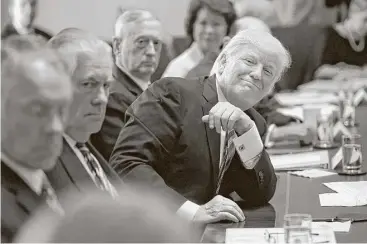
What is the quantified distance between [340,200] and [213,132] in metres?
0.39

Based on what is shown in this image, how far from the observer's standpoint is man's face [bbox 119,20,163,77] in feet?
7.63

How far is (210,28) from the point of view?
3.04 metres

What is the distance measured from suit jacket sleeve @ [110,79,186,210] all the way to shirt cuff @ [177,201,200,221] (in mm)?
15

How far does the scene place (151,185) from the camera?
1884 mm

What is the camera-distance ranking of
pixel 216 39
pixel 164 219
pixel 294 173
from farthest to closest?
pixel 216 39 < pixel 294 173 < pixel 164 219

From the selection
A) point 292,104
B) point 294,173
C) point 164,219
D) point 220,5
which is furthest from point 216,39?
point 164,219

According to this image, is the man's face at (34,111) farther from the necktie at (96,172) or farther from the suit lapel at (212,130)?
the suit lapel at (212,130)

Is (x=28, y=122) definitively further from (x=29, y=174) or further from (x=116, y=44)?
(x=116, y=44)

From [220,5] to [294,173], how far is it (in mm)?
840

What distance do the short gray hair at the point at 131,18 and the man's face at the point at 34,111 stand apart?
3.19 feet

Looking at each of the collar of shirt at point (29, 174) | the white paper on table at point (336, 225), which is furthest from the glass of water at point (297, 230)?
the collar of shirt at point (29, 174)

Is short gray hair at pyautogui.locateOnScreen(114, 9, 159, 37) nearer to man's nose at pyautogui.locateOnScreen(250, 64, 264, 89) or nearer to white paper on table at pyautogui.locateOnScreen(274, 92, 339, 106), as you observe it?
man's nose at pyautogui.locateOnScreen(250, 64, 264, 89)

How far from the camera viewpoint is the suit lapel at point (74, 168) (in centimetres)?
146

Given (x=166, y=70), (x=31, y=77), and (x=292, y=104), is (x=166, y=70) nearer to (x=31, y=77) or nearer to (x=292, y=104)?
(x=292, y=104)
